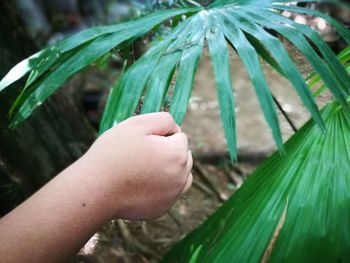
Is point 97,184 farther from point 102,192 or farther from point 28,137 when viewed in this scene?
point 28,137

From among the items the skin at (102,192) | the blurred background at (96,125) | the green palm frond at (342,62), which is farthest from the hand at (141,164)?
the green palm frond at (342,62)

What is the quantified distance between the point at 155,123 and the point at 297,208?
0.93ft

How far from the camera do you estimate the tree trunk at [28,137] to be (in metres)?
1.12

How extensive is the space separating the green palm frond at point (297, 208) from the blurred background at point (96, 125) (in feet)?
0.63

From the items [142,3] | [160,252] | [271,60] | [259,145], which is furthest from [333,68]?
[259,145]

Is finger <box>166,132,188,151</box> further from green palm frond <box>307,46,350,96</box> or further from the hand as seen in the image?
green palm frond <box>307,46,350,96</box>

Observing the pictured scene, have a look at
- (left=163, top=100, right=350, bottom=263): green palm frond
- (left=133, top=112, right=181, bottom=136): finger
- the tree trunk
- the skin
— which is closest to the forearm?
the skin

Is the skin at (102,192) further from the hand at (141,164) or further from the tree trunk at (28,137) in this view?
the tree trunk at (28,137)

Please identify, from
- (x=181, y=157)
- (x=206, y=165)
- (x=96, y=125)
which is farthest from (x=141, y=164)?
(x=96, y=125)

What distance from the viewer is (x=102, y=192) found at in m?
0.63

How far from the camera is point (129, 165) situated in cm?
65

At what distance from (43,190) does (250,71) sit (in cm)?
36

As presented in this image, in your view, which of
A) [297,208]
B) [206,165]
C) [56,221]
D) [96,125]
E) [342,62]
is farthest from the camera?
[96,125]

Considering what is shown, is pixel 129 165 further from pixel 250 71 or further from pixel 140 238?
pixel 140 238
